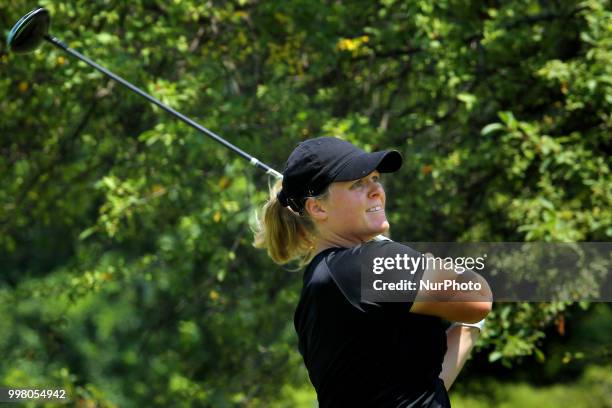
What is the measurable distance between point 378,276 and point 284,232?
20.3 inches

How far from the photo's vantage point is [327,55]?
22.5 ft

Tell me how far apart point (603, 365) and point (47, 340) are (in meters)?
4.71

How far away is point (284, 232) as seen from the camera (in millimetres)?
2906

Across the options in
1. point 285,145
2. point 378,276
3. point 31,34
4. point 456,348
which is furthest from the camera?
point 285,145

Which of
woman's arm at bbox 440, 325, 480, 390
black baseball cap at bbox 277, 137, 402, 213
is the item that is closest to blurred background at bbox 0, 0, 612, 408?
woman's arm at bbox 440, 325, 480, 390

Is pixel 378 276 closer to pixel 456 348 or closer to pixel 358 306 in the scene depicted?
pixel 358 306

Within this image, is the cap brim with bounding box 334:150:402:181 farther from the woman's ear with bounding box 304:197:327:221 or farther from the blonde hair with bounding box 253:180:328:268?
the blonde hair with bounding box 253:180:328:268

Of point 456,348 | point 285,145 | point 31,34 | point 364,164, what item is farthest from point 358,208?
point 285,145

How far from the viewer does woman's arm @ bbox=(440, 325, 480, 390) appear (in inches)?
110

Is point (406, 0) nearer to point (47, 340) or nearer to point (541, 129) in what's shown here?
point (541, 129)

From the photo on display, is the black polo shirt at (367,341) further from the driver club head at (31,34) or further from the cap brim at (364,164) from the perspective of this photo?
the driver club head at (31,34)

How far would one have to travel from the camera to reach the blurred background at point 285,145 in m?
5.98

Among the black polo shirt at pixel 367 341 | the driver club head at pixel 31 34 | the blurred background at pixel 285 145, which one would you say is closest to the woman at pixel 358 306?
the black polo shirt at pixel 367 341

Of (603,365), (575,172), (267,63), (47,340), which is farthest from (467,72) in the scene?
(47,340)
